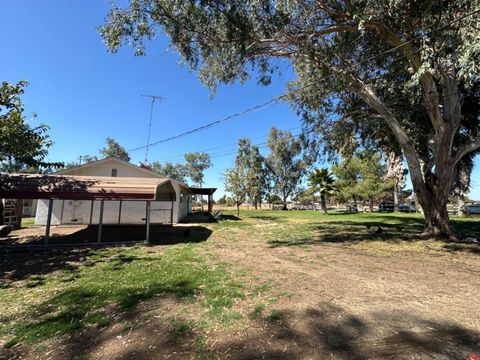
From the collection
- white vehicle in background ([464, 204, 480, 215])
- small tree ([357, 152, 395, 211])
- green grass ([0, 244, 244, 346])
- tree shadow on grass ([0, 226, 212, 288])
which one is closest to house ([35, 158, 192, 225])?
tree shadow on grass ([0, 226, 212, 288])

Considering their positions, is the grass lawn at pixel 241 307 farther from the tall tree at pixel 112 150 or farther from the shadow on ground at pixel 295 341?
the tall tree at pixel 112 150

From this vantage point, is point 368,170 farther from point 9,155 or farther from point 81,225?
point 9,155

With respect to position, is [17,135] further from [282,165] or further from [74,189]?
[282,165]

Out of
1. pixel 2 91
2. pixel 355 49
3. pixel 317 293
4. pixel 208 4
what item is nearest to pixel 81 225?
pixel 2 91

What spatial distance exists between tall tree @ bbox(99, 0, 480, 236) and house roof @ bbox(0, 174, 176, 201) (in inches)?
195

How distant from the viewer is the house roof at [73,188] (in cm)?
940

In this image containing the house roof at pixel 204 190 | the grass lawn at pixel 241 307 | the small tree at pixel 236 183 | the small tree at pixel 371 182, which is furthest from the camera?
the small tree at pixel 371 182

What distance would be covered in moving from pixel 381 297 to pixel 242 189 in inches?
968

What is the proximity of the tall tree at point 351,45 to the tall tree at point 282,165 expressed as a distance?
34.2 meters

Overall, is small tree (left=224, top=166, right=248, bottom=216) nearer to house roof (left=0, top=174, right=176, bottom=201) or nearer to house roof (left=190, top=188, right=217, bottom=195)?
house roof (left=190, top=188, right=217, bottom=195)

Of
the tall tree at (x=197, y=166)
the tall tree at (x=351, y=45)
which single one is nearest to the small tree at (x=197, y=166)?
the tall tree at (x=197, y=166)

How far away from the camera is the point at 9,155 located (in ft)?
30.8

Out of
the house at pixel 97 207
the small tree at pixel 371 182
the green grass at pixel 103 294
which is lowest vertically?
the green grass at pixel 103 294

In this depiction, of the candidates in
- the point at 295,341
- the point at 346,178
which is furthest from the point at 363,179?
the point at 295,341
